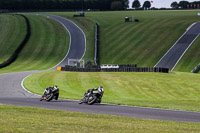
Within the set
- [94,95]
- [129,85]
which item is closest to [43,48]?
[129,85]

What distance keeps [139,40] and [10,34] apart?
1356 inches

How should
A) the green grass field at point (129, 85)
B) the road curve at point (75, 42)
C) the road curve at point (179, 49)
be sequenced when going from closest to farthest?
the green grass field at point (129, 85) → the road curve at point (179, 49) → the road curve at point (75, 42)

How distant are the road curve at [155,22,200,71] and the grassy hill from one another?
3.88 ft

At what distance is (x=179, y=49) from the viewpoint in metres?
92.2

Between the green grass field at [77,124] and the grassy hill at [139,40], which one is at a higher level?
the green grass field at [77,124]

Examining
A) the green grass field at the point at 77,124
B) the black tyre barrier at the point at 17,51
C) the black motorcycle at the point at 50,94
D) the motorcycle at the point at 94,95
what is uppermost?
the green grass field at the point at 77,124

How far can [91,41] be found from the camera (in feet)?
354

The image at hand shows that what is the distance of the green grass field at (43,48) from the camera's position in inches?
3487

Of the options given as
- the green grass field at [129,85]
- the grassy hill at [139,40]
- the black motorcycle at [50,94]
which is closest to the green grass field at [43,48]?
the grassy hill at [139,40]

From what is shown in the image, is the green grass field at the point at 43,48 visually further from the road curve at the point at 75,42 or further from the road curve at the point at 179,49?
the road curve at the point at 179,49

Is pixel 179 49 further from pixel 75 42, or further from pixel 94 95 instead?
pixel 94 95

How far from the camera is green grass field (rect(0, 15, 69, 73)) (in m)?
88.6

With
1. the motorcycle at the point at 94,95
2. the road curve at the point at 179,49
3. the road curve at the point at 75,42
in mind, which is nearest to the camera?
the motorcycle at the point at 94,95

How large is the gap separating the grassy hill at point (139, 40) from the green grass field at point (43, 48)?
6.77 meters
